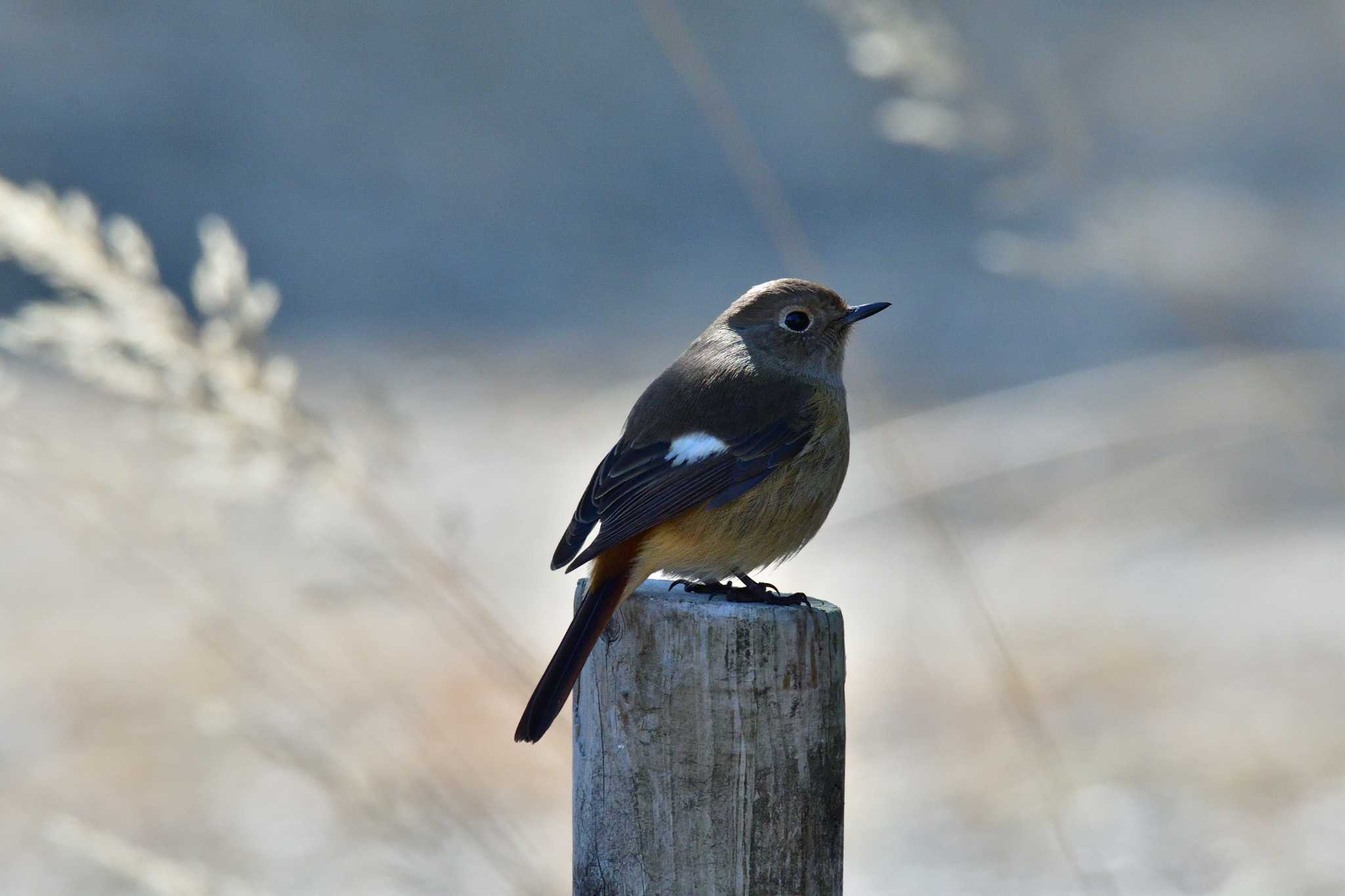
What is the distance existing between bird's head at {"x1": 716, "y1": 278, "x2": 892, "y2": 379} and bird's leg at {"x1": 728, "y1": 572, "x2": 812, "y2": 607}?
49 cm

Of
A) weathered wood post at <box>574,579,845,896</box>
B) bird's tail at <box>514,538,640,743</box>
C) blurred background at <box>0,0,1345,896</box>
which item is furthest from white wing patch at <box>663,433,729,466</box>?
weathered wood post at <box>574,579,845,896</box>

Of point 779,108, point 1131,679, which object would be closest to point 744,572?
point 1131,679

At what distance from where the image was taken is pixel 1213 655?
580 cm

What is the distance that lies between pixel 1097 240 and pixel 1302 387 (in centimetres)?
117

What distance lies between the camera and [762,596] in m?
2.54

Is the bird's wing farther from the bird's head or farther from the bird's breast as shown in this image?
the bird's head

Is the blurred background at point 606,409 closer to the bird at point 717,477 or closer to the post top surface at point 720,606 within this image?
the bird at point 717,477

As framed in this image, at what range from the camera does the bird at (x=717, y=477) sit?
268 cm

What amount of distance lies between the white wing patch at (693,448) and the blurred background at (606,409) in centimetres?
32

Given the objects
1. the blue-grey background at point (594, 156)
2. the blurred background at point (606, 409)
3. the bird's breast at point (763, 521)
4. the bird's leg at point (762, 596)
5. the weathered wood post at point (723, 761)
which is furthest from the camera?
the blue-grey background at point (594, 156)

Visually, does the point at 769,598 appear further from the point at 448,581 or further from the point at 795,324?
the point at 795,324

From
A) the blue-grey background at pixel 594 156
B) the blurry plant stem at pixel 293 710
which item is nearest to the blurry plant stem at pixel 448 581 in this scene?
the blurry plant stem at pixel 293 710

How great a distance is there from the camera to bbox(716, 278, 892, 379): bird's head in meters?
3.27

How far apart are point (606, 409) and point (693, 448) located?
5677mm
